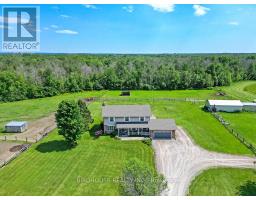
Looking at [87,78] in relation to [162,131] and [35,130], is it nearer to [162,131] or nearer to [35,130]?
[35,130]

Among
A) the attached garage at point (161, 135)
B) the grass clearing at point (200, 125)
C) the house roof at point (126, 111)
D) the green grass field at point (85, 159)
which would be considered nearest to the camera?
the green grass field at point (85, 159)

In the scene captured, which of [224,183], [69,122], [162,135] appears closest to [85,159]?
[69,122]

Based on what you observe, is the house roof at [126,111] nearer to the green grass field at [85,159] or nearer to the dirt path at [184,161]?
the green grass field at [85,159]

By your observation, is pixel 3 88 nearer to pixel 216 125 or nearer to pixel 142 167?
pixel 216 125

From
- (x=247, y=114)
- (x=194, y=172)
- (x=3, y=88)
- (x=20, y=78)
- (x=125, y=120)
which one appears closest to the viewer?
(x=194, y=172)

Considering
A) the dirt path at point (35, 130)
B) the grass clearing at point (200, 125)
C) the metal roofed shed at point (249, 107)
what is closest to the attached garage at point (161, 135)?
the grass clearing at point (200, 125)

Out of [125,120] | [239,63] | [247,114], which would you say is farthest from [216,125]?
[239,63]
